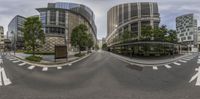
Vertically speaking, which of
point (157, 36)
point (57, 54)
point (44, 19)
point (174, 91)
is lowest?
point (174, 91)

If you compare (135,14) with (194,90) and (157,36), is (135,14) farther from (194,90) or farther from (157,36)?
(194,90)

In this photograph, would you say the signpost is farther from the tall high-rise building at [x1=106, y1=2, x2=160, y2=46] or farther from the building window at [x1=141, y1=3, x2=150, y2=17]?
the building window at [x1=141, y1=3, x2=150, y2=17]

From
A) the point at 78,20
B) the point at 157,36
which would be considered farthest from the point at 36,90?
the point at 78,20

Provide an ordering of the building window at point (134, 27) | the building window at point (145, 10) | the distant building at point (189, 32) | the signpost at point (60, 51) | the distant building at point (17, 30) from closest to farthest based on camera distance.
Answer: the signpost at point (60, 51), the distant building at point (17, 30), the building window at point (145, 10), the building window at point (134, 27), the distant building at point (189, 32)

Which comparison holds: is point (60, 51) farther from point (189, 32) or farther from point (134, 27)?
point (189, 32)

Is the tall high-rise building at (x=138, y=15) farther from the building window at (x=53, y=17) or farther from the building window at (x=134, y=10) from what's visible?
the building window at (x=53, y=17)

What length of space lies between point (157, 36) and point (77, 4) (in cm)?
6050

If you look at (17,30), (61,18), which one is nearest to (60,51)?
(17,30)

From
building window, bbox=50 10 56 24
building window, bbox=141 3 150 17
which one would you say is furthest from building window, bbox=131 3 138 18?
building window, bbox=50 10 56 24

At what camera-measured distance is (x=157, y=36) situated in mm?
28344

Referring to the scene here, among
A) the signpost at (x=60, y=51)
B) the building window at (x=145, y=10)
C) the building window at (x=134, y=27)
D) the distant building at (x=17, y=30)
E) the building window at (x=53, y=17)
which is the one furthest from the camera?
the building window at (x=53, y=17)

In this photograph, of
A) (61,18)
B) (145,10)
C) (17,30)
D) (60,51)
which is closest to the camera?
(60,51)

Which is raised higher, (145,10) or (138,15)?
(145,10)

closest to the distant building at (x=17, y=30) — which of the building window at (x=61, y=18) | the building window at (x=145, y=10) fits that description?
the building window at (x=61, y=18)
